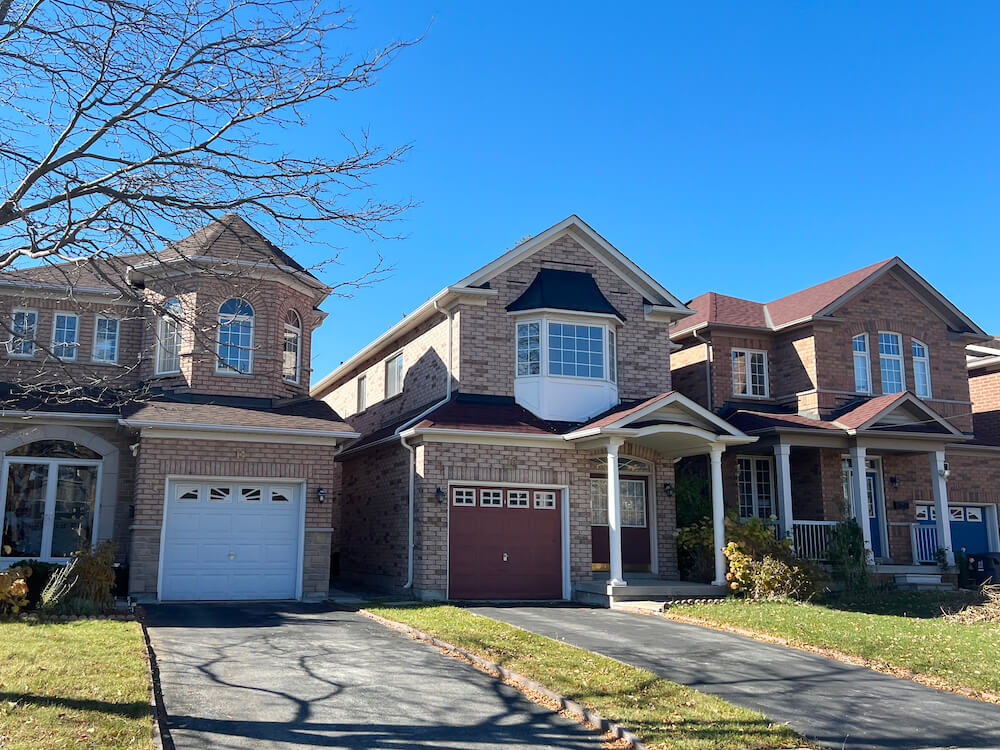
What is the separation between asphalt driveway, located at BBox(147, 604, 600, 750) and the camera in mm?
7367

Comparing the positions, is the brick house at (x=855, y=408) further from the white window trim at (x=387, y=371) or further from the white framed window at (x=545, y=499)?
the white window trim at (x=387, y=371)

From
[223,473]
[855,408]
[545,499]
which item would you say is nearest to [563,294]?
[545,499]

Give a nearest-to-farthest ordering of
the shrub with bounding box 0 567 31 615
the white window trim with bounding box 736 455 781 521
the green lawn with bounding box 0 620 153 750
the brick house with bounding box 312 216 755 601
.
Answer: the green lawn with bounding box 0 620 153 750 → the shrub with bounding box 0 567 31 615 → the brick house with bounding box 312 216 755 601 → the white window trim with bounding box 736 455 781 521

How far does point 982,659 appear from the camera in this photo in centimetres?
1120

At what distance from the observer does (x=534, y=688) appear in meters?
9.05

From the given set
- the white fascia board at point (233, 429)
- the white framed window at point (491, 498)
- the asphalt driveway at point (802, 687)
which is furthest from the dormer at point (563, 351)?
the asphalt driveway at point (802, 687)

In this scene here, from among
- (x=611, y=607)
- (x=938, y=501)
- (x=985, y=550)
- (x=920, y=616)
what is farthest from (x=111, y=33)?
(x=985, y=550)

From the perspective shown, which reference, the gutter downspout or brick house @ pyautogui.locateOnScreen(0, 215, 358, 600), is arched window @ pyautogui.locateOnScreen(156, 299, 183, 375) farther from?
the gutter downspout

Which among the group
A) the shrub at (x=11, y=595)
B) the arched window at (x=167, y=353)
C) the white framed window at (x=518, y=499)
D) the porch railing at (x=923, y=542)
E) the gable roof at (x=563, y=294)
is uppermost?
the gable roof at (x=563, y=294)

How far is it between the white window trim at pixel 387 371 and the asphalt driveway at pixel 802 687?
392 inches

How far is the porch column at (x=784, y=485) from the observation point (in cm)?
1984

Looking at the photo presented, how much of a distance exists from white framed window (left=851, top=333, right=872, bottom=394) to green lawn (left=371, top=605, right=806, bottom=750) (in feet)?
45.8

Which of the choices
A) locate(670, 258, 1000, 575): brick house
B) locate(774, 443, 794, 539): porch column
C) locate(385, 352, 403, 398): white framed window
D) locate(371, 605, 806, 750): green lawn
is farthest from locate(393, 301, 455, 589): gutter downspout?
locate(774, 443, 794, 539): porch column

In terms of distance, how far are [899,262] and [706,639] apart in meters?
14.8
